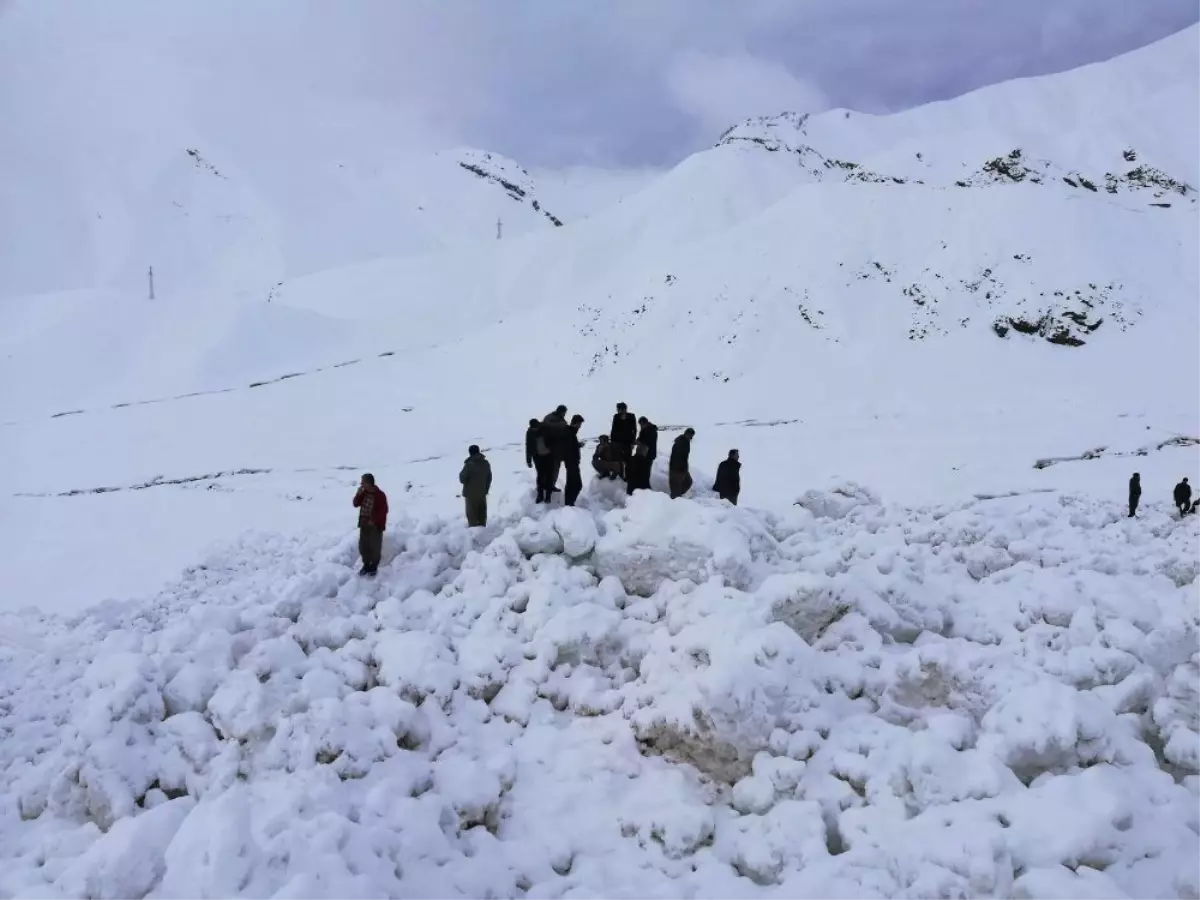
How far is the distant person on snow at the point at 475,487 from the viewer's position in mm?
9328

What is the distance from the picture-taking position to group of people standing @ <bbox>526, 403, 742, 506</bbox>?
9.73 m

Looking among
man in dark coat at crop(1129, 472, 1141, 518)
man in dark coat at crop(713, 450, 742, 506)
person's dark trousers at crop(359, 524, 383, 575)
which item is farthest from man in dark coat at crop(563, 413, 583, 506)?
man in dark coat at crop(1129, 472, 1141, 518)

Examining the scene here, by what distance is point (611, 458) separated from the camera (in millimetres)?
10273

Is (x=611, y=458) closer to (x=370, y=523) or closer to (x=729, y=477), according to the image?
(x=729, y=477)

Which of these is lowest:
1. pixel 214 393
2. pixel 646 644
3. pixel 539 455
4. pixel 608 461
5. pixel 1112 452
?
pixel 646 644

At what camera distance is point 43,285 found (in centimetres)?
5794

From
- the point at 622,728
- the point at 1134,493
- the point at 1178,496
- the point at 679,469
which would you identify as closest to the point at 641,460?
the point at 679,469

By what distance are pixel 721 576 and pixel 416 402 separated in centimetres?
2189

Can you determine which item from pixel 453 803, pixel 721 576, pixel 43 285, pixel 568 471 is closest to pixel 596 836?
pixel 453 803

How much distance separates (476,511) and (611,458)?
187cm

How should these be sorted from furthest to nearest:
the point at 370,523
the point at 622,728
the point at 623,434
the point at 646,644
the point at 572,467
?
the point at 623,434
the point at 572,467
the point at 370,523
the point at 646,644
the point at 622,728

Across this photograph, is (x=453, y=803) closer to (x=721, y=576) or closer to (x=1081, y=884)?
(x=721, y=576)

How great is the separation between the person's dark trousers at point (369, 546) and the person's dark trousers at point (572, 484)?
228cm

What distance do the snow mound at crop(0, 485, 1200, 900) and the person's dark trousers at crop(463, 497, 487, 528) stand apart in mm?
555
